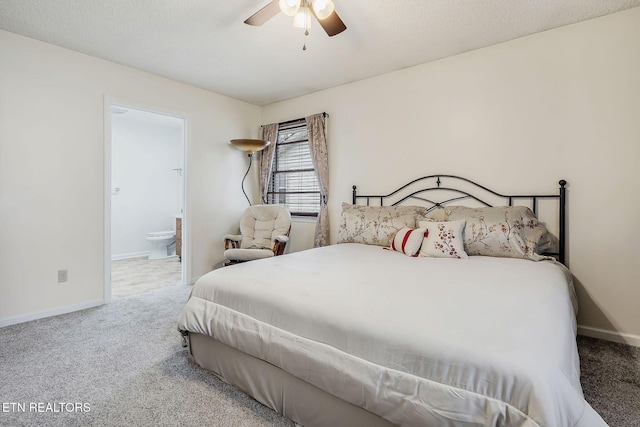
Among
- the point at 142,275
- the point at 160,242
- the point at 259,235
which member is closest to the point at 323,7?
the point at 259,235

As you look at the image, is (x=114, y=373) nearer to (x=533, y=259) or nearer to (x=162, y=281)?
(x=162, y=281)

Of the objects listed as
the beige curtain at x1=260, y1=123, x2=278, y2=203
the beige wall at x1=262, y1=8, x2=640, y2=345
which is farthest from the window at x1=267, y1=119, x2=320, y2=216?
the beige wall at x1=262, y1=8, x2=640, y2=345

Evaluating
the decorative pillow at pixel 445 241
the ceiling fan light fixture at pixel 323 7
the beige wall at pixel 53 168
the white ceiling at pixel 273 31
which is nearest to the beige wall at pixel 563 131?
the white ceiling at pixel 273 31

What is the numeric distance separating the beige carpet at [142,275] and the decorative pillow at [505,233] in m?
3.58

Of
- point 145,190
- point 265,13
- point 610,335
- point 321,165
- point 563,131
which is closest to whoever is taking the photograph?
point 265,13

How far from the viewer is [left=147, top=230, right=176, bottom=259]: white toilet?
565 centimetres

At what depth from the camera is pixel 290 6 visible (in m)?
1.92

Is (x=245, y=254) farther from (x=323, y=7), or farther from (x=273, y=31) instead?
(x=323, y=7)

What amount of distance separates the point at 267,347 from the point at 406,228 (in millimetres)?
1833

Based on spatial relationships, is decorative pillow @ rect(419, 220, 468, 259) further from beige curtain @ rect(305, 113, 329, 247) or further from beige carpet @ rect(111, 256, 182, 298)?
beige carpet @ rect(111, 256, 182, 298)

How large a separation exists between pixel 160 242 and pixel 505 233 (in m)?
5.47

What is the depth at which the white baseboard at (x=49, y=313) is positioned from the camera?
2.71 metres

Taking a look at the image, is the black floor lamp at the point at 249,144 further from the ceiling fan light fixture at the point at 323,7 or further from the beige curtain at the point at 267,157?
the ceiling fan light fixture at the point at 323,7

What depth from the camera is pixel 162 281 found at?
13.9 ft
